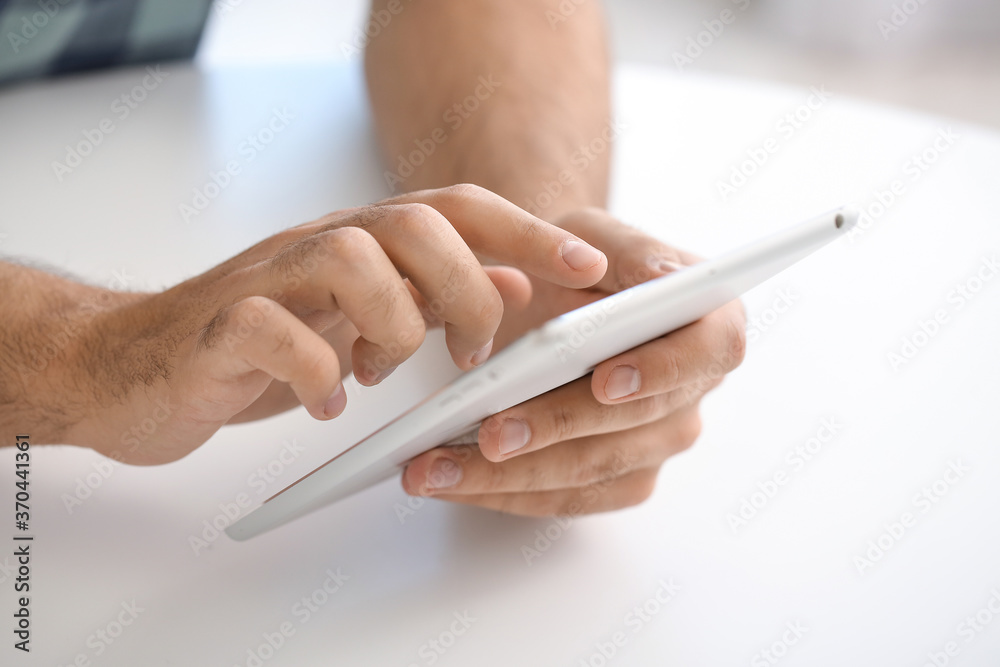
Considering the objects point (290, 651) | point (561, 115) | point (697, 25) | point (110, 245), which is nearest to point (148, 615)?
point (290, 651)

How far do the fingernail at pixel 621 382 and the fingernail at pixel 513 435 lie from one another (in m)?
0.07

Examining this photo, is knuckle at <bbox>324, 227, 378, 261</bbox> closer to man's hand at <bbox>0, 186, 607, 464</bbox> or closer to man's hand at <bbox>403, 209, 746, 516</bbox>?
man's hand at <bbox>0, 186, 607, 464</bbox>

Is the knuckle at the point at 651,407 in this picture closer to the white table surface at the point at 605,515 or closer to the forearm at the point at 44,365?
the white table surface at the point at 605,515

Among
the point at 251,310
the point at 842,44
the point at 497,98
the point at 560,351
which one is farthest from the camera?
the point at 842,44

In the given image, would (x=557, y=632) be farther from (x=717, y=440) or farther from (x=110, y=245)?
(x=110, y=245)

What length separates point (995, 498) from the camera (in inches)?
32.2

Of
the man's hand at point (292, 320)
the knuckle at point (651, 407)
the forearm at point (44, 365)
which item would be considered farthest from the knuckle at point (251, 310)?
Answer: the knuckle at point (651, 407)

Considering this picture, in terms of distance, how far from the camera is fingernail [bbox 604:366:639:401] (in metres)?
0.68

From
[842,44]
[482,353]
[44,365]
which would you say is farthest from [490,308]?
[842,44]

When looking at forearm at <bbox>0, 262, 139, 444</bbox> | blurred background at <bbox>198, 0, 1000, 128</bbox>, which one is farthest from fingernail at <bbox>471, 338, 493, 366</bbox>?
blurred background at <bbox>198, 0, 1000, 128</bbox>

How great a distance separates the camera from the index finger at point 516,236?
0.69 m

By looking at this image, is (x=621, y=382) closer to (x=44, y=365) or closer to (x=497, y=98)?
(x=44, y=365)

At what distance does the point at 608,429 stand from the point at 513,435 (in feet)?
0.32

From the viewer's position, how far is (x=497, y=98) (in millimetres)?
1204
